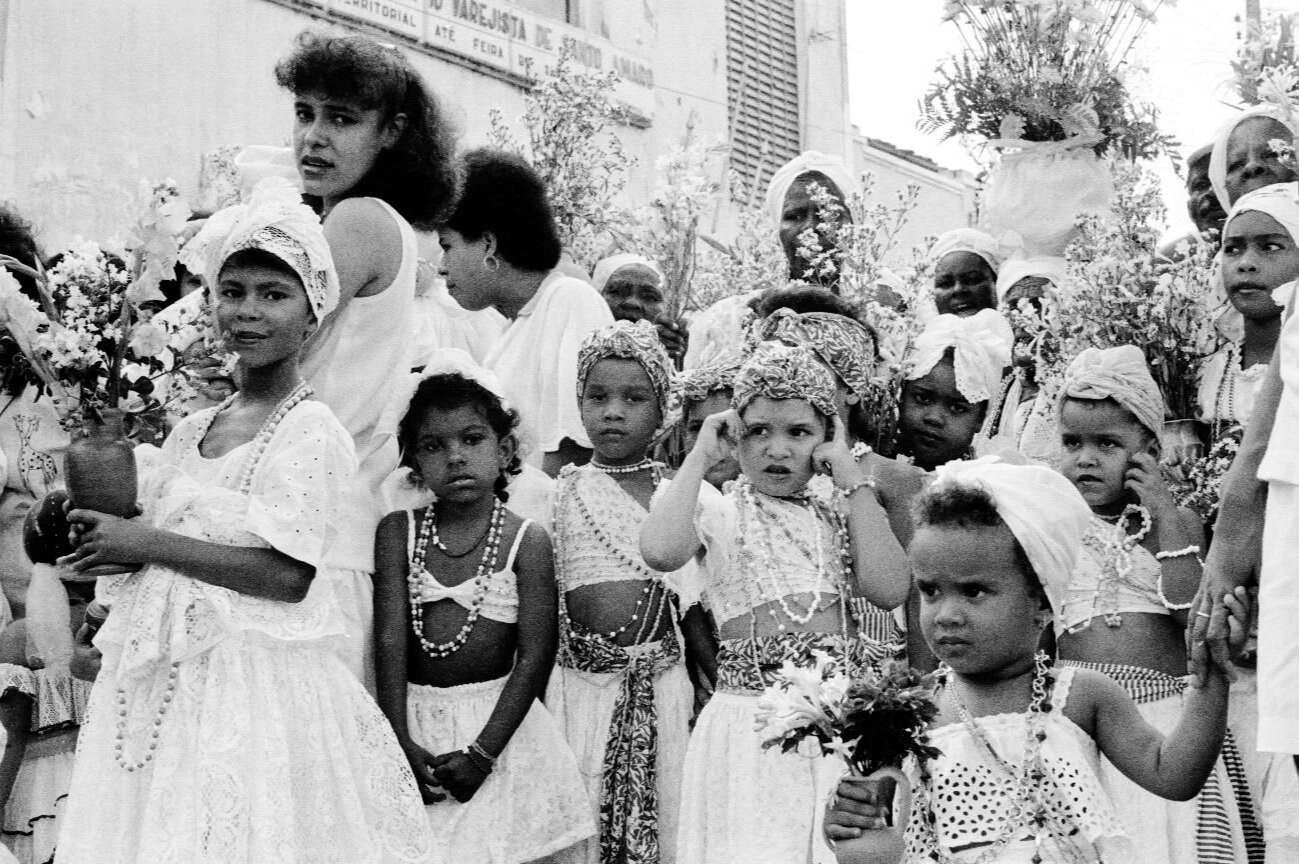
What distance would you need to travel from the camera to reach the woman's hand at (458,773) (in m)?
4.78

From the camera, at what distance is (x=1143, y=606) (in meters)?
4.97

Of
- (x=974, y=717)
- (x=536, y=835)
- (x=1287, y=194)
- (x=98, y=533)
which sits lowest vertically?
(x=536, y=835)

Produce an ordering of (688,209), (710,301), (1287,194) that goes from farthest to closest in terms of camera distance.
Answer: (710,301), (688,209), (1287,194)

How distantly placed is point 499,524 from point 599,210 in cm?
223

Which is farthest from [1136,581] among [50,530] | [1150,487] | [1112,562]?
[50,530]

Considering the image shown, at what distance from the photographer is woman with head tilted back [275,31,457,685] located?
470 cm

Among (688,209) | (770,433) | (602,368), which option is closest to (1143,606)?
(770,433)

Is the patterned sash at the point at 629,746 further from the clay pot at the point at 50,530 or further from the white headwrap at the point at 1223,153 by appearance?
the white headwrap at the point at 1223,153

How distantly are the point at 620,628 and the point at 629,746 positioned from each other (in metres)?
0.35

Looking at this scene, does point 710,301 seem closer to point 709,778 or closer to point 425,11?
point 709,778

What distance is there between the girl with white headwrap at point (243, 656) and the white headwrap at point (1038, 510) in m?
1.47

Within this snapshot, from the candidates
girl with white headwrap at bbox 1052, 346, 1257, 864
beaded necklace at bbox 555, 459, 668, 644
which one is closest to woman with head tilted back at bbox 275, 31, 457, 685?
beaded necklace at bbox 555, 459, 668, 644

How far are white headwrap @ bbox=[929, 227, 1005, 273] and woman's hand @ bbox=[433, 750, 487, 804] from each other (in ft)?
12.3

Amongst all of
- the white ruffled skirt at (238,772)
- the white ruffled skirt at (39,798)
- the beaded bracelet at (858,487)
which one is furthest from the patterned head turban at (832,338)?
the white ruffled skirt at (39,798)
